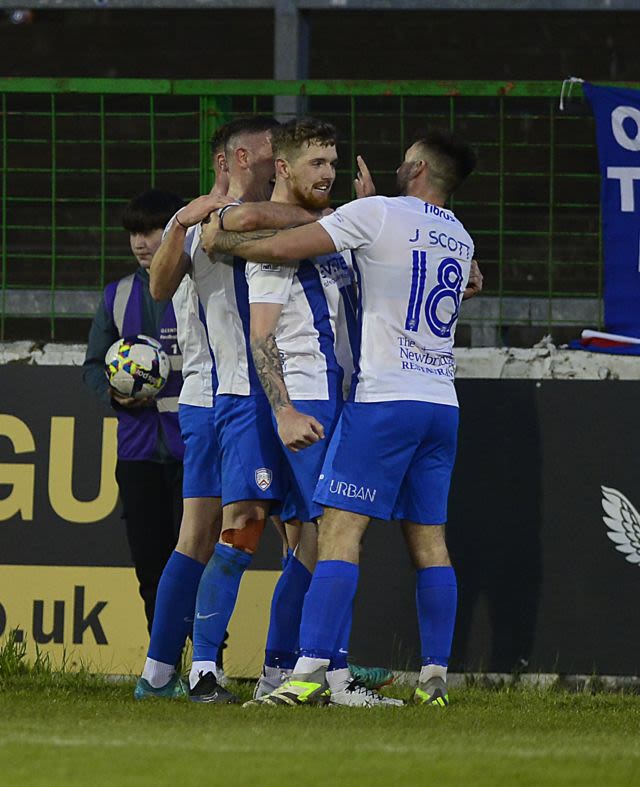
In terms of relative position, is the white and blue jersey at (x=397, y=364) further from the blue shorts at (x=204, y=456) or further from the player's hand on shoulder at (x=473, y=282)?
the blue shorts at (x=204, y=456)

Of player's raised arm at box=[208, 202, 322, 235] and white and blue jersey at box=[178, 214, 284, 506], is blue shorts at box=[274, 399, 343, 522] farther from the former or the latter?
player's raised arm at box=[208, 202, 322, 235]

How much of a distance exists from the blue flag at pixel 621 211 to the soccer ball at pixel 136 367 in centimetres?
209

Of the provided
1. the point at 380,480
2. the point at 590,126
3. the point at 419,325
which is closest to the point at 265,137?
the point at 419,325

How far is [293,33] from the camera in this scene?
975 cm

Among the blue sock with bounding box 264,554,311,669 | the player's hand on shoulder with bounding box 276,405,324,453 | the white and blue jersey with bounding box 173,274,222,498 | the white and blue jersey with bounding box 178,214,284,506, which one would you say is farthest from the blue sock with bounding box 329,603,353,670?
the white and blue jersey with bounding box 173,274,222,498

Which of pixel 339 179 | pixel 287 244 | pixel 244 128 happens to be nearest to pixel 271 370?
pixel 287 244

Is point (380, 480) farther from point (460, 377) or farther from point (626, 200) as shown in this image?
point (626, 200)

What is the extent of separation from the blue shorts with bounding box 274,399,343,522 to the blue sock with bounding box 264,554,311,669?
27 centimetres

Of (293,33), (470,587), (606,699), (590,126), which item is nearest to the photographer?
(606,699)

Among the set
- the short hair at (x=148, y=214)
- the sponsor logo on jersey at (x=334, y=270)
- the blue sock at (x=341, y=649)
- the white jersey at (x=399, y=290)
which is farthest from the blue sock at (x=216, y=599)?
the short hair at (x=148, y=214)

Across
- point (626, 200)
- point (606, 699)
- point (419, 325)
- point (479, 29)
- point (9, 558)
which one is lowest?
point (606, 699)

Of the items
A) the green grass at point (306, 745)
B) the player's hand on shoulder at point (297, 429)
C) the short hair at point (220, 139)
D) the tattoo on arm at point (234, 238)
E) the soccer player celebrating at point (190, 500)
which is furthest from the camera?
the short hair at point (220, 139)

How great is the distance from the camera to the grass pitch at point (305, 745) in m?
3.98

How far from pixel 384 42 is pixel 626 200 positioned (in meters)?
6.57
